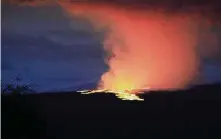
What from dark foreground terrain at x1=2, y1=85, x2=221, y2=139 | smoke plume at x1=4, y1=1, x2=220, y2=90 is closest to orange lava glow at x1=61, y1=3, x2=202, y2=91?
smoke plume at x1=4, y1=1, x2=220, y2=90

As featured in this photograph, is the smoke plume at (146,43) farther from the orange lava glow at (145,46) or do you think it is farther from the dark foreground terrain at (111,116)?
the dark foreground terrain at (111,116)

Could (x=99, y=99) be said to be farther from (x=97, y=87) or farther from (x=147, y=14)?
(x=147, y=14)

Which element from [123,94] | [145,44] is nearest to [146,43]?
[145,44]

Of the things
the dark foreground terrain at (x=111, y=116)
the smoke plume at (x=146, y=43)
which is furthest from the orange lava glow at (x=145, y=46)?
the dark foreground terrain at (x=111, y=116)

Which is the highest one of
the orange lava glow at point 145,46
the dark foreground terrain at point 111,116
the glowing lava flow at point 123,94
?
the orange lava glow at point 145,46

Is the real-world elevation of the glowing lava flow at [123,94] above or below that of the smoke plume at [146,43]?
below

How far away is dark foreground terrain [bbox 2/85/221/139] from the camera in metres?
3.69

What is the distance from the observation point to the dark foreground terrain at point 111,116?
3.69m

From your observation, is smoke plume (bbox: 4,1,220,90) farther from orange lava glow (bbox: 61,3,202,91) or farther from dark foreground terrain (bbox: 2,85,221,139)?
dark foreground terrain (bbox: 2,85,221,139)

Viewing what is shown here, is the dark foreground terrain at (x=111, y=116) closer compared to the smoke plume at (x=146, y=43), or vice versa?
the dark foreground terrain at (x=111, y=116)

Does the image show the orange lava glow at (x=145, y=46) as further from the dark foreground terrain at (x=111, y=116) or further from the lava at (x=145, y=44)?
the dark foreground terrain at (x=111, y=116)

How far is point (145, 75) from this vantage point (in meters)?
3.81

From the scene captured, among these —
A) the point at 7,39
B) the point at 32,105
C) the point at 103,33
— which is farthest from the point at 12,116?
the point at 103,33

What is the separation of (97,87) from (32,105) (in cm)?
40
